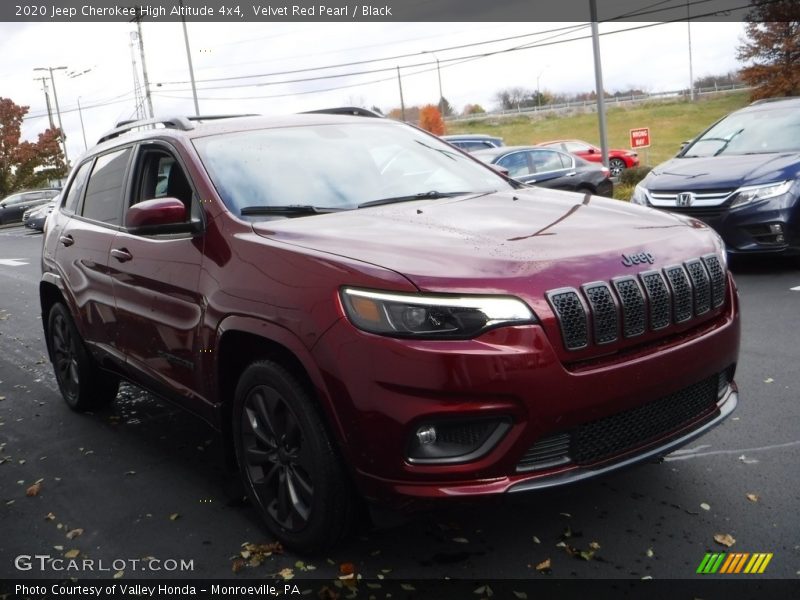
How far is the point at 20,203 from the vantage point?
1523 inches

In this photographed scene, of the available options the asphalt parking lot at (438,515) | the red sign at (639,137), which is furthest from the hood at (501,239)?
the red sign at (639,137)

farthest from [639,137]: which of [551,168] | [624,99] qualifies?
[624,99]

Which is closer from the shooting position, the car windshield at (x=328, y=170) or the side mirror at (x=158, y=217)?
the side mirror at (x=158, y=217)

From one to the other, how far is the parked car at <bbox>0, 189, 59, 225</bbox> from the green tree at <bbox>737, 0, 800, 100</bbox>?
33397 mm

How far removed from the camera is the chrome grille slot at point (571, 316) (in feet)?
9.09

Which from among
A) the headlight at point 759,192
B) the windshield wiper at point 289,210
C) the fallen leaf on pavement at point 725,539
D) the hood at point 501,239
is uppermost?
the windshield wiper at point 289,210

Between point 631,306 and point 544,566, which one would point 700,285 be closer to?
point 631,306

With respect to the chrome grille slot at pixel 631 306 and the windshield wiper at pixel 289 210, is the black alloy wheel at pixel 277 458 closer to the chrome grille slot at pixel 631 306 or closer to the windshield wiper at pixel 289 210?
the windshield wiper at pixel 289 210

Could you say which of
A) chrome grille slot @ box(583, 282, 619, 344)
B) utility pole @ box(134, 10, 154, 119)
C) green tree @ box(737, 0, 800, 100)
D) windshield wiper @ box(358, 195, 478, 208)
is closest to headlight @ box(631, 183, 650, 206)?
windshield wiper @ box(358, 195, 478, 208)

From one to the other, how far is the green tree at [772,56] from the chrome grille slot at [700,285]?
3917 cm

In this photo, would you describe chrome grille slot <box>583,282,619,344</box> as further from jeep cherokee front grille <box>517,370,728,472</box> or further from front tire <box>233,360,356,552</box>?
front tire <box>233,360,356,552</box>

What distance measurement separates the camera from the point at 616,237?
3.15 meters

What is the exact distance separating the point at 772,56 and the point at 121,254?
42406 mm

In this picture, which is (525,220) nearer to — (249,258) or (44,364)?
(249,258)
